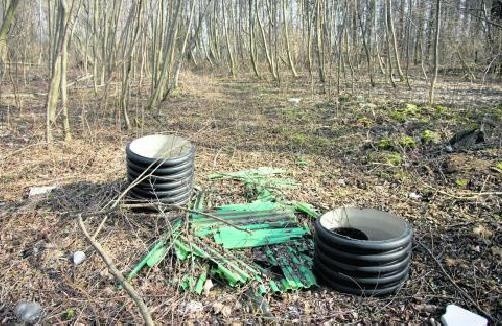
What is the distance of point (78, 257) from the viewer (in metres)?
3.27

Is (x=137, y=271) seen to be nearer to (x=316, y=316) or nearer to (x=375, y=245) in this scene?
(x=316, y=316)

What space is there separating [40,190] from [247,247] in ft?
8.15

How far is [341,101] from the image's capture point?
982 cm

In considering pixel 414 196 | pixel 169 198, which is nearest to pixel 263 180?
pixel 169 198

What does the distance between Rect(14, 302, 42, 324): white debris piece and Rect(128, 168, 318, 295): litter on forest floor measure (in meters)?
0.60

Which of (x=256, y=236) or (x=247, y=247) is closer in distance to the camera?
(x=247, y=247)

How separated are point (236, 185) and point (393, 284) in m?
2.25

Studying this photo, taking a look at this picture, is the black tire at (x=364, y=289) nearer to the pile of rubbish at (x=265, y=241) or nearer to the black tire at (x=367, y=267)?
the pile of rubbish at (x=265, y=241)

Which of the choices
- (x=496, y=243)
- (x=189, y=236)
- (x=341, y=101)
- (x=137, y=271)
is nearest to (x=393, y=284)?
(x=496, y=243)

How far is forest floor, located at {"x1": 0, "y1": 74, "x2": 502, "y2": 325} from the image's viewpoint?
9.29 ft

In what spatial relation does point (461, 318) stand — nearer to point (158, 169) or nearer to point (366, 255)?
point (366, 255)

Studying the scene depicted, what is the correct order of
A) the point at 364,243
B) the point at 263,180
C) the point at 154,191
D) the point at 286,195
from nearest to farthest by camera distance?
the point at 364,243, the point at 154,191, the point at 286,195, the point at 263,180

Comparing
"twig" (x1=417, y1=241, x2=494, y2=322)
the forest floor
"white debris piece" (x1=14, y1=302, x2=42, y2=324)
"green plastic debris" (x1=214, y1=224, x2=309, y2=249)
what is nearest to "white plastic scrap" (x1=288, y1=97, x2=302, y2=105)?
the forest floor

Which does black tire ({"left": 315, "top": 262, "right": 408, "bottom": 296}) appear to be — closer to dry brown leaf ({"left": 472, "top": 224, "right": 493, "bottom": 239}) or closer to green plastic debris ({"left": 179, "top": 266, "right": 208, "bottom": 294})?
green plastic debris ({"left": 179, "top": 266, "right": 208, "bottom": 294})
